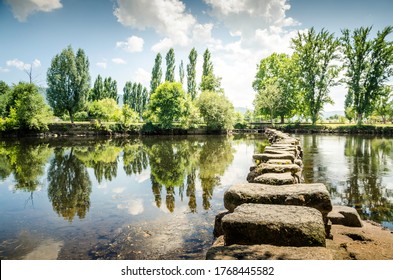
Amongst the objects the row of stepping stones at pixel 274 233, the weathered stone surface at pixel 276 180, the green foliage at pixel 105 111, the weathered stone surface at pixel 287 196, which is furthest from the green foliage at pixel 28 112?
the row of stepping stones at pixel 274 233

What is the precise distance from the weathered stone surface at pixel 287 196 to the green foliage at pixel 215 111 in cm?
4031

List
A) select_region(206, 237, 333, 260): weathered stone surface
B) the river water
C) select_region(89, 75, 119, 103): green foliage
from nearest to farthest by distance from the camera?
1. select_region(206, 237, 333, 260): weathered stone surface
2. the river water
3. select_region(89, 75, 119, 103): green foliage

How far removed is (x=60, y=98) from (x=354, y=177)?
151 ft

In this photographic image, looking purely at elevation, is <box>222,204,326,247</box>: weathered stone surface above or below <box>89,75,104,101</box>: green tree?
below

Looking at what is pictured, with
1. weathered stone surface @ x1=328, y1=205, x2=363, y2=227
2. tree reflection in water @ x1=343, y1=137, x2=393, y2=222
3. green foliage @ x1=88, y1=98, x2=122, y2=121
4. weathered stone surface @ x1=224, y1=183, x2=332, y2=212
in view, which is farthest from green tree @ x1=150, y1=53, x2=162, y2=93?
weathered stone surface @ x1=224, y1=183, x2=332, y2=212

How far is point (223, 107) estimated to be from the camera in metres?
44.3

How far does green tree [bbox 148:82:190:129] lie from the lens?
43.5 m

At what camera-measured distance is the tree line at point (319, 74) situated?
43.0 meters

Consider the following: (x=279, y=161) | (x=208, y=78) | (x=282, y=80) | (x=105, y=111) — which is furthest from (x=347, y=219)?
(x=208, y=78)

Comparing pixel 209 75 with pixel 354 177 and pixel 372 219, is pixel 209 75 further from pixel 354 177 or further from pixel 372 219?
pixel 372 219

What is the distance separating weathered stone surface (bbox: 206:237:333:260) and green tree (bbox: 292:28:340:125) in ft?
160

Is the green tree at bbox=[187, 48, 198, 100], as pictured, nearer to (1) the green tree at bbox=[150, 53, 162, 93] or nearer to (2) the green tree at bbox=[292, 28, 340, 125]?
(1) the green tree at bbox=[150, 53, 162, 93]

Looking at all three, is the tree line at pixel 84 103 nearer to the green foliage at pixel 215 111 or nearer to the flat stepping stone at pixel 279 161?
the green foliage at pixel 215 111

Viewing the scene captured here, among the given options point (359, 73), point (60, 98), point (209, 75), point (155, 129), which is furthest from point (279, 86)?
point (60, 98)
